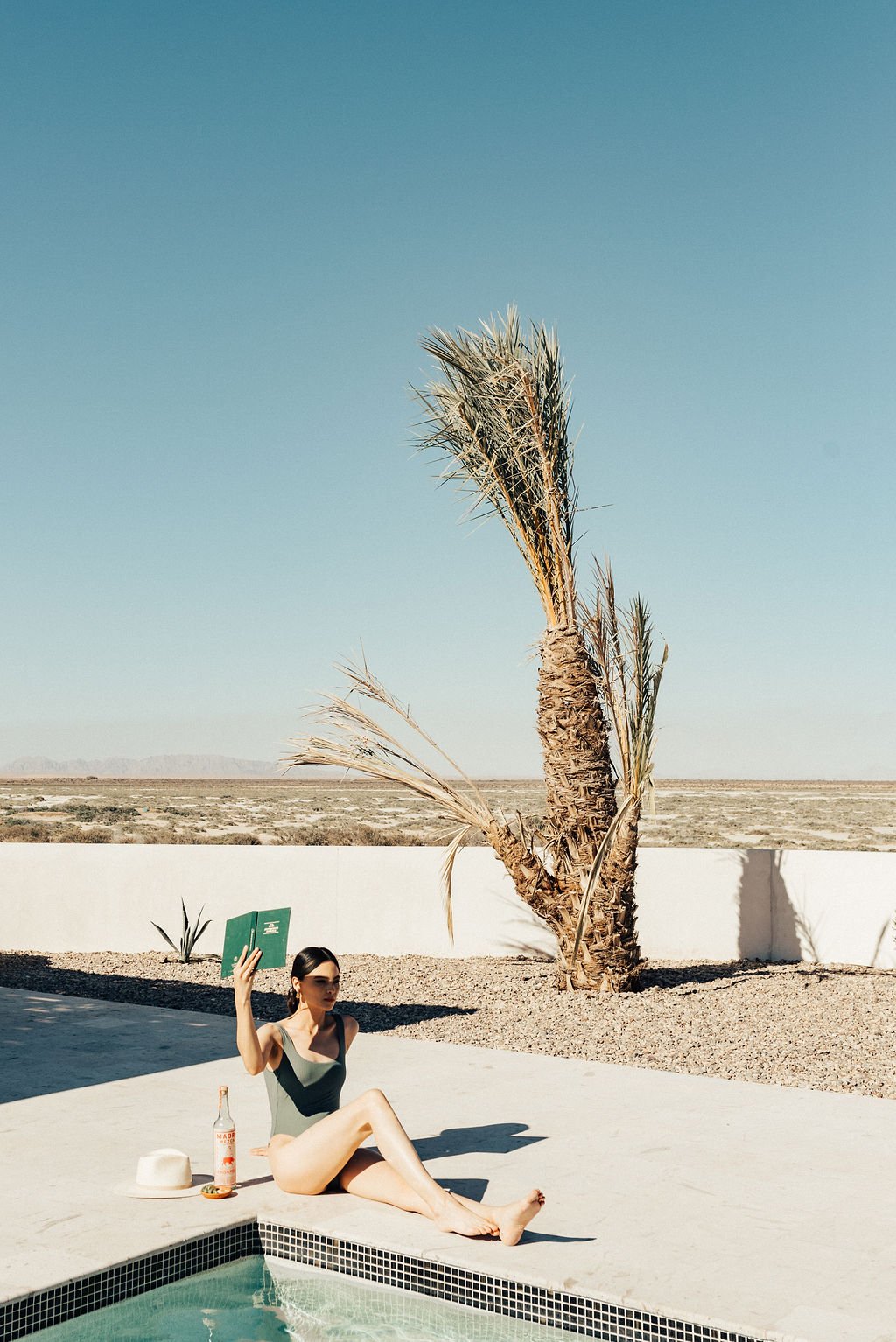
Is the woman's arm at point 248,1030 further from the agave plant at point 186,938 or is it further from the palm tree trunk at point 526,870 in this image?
the agave plant at point 186,938

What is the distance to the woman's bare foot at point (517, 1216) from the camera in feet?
12.8

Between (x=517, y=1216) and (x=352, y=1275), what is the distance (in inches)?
25.8

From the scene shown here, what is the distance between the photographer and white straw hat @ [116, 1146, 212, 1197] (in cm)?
452

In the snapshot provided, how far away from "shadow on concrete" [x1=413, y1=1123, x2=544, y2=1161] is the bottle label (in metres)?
1.01

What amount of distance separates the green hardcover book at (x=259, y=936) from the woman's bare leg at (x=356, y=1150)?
0.66 meters

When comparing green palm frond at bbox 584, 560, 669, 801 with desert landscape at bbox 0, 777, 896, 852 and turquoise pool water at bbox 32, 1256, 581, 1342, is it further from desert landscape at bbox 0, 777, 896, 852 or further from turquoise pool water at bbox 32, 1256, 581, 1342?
desert landscape at bbox 0, 777, 896, 852

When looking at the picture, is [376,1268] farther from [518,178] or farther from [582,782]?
[518,178]

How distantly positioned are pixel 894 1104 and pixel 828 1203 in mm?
2006

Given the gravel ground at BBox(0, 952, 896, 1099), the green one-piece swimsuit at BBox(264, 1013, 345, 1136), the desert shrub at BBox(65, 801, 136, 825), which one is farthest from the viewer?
the desert shrub at BBox(65, 801, 136, 825)

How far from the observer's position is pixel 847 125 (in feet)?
47.9

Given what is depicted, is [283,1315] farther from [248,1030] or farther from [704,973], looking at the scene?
[704,973]

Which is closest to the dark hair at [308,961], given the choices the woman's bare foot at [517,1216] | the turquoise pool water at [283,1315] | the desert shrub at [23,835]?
the turquoise pool water at [283,1315]

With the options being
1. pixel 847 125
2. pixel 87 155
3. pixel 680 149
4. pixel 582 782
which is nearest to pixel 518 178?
pixel 680 149

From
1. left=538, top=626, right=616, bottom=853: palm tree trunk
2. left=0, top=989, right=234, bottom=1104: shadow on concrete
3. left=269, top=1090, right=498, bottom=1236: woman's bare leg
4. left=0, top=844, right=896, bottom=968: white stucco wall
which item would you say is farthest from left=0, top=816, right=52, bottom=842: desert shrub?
left=269, top=1090, right=498, bottom=1236: woman's bare leg
